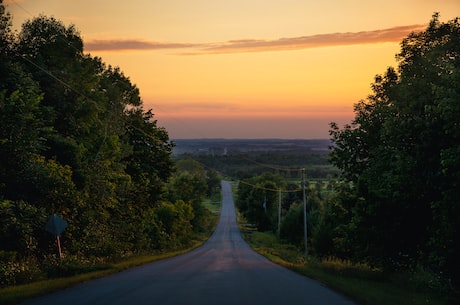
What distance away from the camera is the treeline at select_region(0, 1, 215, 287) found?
2536 centimetres

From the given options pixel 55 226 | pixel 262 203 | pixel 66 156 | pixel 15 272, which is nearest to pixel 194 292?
pixel 15 272

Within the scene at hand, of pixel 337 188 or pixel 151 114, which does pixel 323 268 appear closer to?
pixel 337 188

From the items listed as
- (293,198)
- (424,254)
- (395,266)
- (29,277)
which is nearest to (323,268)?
(395,266)

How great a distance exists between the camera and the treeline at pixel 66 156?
25359 millimetres

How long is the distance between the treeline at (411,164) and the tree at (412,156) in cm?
4

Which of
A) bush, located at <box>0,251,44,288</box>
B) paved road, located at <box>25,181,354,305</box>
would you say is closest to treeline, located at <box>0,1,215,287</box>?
bush, located at <box>0,251,44,288</box>

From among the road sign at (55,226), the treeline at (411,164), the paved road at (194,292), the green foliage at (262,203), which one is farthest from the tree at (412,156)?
the green foliage at (262,203)

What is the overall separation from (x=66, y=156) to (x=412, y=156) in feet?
74.3

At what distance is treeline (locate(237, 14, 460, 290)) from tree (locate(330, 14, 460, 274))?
0.12ft

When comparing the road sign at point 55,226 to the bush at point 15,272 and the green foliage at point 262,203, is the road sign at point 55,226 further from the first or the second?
the green foliage at point 262,203

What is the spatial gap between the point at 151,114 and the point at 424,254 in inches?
1388

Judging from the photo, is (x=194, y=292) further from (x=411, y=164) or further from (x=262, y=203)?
(x=262, y=203)

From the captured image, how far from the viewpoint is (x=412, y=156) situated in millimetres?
19453

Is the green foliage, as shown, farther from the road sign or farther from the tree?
the road sign
